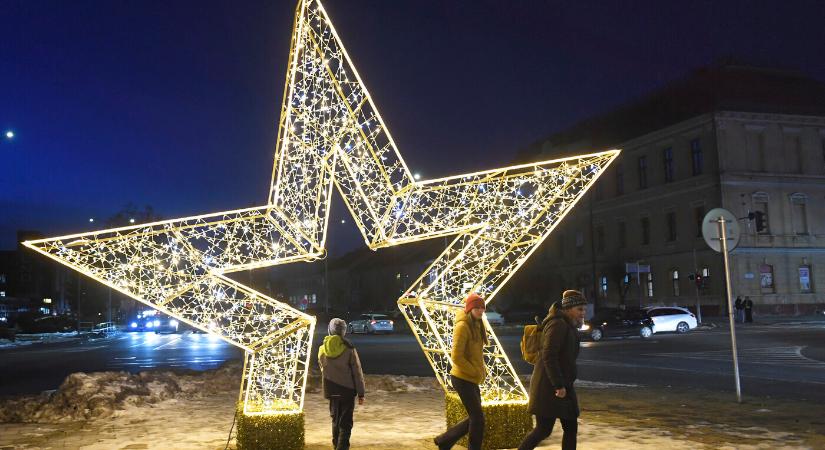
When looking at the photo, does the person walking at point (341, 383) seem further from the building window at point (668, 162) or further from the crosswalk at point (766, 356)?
the building window at point (668, 162)

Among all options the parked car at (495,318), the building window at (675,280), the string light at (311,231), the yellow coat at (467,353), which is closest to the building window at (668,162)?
the building window at (675,280)

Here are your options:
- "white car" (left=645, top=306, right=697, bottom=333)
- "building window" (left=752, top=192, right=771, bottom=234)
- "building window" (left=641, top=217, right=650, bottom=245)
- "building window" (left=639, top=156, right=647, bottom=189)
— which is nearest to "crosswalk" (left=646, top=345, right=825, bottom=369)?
"white car" (left=645, top=306, right=697, bottom=333)

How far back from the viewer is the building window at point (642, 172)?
58.1 meters

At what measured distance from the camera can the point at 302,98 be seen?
838cm

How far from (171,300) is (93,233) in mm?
1111

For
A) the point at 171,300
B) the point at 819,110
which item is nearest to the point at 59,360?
the point at 171,300

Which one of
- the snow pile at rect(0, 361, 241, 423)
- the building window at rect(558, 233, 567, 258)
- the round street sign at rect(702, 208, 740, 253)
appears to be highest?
the building window at rect(558, 233, 567, 258)

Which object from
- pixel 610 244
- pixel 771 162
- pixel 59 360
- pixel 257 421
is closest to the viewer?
pixel 257 421

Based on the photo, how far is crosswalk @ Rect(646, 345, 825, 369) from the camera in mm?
18828

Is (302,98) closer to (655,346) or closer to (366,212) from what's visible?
(366,212)

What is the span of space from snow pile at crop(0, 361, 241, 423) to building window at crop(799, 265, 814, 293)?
4538cm

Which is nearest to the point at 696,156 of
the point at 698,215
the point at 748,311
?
the point at 698,215

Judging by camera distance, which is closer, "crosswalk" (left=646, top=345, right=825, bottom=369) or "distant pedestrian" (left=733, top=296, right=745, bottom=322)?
"crosswalk" (left=646, top=345, right=825, bottom=369)

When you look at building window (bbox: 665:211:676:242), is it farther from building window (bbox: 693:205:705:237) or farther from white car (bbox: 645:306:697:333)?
white car (bbox: 645:306:697:333)
